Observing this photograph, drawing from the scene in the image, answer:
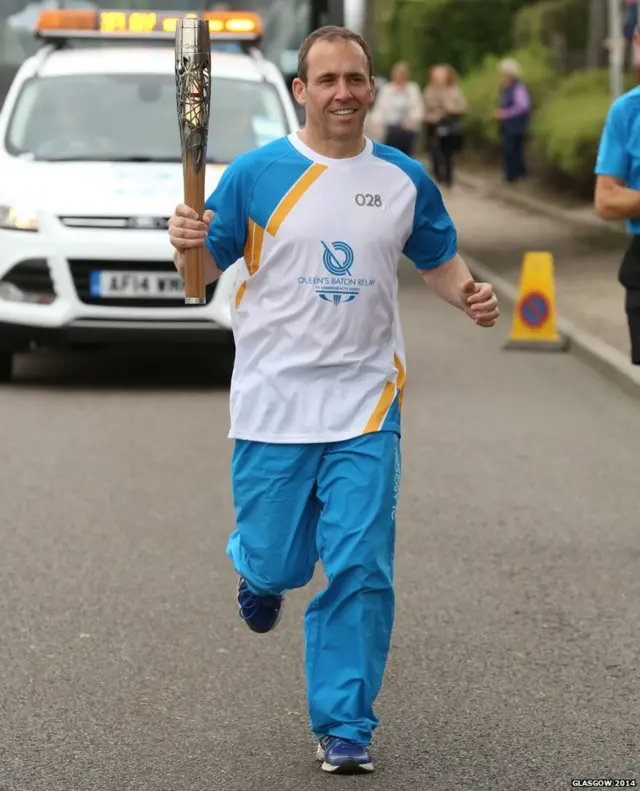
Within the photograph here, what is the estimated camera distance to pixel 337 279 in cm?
508

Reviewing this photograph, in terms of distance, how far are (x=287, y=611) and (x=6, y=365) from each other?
594 centimetres

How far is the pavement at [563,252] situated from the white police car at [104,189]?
2.78 meters

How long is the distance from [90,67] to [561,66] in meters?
25.4

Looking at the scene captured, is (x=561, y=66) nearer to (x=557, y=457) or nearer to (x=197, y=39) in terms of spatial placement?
(x=557, y=457)

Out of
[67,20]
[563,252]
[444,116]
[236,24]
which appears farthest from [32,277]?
[444,116]

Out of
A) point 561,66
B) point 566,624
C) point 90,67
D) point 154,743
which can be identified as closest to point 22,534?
point 566,624

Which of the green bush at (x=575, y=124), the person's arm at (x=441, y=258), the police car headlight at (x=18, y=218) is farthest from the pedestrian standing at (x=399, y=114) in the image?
the person's arm at (x=441, y=258)

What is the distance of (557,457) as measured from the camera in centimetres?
1012

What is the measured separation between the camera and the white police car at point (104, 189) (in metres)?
11.9

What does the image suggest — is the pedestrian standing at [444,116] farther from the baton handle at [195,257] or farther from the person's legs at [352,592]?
the baton handle at [195,257]

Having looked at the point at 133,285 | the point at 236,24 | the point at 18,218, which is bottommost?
the point at 133,285

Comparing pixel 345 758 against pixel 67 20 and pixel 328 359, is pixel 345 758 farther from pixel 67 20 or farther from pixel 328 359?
pixel 67 20

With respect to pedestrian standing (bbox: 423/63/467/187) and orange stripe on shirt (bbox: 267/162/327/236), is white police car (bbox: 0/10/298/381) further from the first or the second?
pedestrian standing (bbox: 423/63/467/187)

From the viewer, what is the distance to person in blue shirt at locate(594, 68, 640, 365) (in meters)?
6.97
